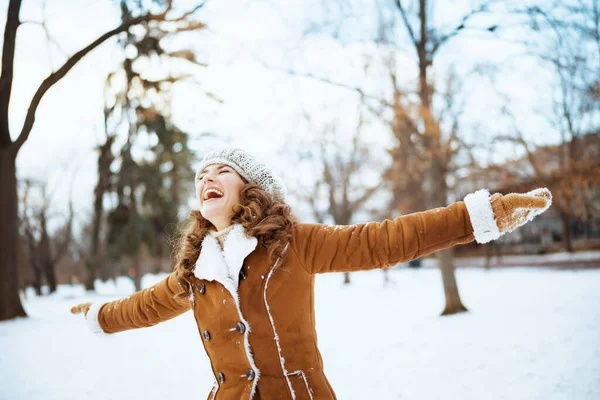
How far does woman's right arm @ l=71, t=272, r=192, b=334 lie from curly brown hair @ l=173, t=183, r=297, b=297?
15cm

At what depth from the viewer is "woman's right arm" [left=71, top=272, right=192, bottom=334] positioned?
2400mm

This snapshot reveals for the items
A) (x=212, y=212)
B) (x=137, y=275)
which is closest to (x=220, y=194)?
(x=212, y=212)

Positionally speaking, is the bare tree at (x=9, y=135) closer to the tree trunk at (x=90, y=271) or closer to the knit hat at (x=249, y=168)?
the knit hat at (x=249, y=168)

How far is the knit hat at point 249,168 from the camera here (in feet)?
7.66

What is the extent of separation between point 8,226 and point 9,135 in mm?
1671

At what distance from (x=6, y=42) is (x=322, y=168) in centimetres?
1314

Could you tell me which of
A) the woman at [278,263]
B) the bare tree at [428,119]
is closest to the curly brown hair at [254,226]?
the woman at [278,263]

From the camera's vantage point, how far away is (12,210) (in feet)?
27.0

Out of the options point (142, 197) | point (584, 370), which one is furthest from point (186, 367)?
point (142, 197)

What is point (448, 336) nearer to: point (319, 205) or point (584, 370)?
point (584, 370)

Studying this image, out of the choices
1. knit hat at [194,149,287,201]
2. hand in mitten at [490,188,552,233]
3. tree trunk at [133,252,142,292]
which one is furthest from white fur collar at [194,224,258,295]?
tree trunk at [133,252,142,292]

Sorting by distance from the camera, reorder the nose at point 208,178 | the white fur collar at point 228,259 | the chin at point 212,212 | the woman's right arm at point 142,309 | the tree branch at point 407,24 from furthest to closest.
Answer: the tree branch at point 407,24 → the woman's right arm at point 142,309 → the nose at point 208,178 → the chin at point 212,212 → the white fur collar at point 228,259

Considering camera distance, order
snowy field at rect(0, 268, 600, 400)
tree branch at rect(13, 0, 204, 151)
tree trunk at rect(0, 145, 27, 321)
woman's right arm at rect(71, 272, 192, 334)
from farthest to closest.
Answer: tree trunk at rect(0, 145, 27, 321) < tree branch at rect(13, 0, 204, 151) < snowy field at rect(0, 268, 600, 400) < woman's right arm at rect(71, 272, 192, 334)

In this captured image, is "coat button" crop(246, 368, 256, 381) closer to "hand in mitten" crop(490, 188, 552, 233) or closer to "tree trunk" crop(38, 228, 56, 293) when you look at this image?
"hand in mitten" crop(490, 188, 552, 233)
